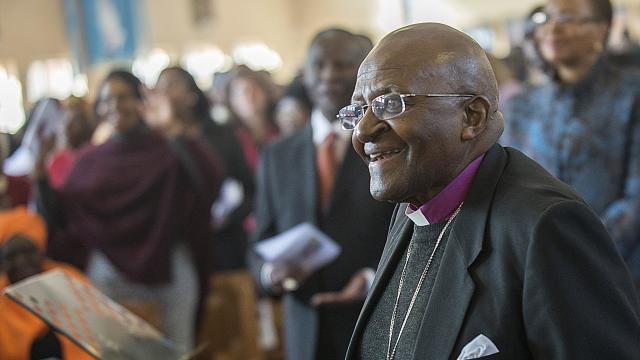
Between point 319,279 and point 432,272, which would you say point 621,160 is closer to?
point 319,279

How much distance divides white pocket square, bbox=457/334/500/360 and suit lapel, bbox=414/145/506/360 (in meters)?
0.04

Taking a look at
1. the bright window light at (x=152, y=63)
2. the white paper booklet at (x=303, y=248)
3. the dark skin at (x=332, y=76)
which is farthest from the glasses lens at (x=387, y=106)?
the bright window light at (x=152, y=63)

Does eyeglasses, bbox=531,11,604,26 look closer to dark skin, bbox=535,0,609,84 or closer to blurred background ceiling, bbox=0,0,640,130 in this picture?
dark skin, bbox=535,0,609,84

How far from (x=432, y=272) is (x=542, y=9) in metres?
2.02

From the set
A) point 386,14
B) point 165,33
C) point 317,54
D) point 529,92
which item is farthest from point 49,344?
point 165,33

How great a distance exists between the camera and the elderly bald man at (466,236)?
166 cm

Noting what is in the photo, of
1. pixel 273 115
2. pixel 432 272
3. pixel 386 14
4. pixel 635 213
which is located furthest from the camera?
pixel 386 14

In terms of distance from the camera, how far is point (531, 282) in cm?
167

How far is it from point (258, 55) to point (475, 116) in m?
23.2

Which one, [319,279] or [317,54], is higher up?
[317,54]

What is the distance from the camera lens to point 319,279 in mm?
3648

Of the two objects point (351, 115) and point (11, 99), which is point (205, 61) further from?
point (351, 115)

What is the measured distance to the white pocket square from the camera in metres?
1.68

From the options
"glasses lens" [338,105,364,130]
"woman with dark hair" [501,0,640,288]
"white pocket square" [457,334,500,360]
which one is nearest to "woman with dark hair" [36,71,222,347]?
"woman with dark hair" [501,0,640,288]
